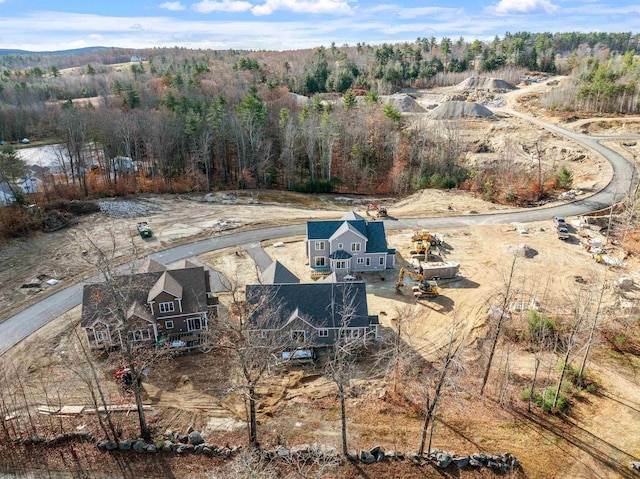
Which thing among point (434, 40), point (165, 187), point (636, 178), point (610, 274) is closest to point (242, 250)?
point (165, 187)

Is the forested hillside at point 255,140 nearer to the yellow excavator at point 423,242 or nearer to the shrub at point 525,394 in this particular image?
the yellow excavator at point 423,242

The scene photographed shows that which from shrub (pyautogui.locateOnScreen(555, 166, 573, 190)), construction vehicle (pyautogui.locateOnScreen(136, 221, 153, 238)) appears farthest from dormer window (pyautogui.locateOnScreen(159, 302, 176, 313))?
shrub (pyautogui.locateOnScreen(555, 166, 573, 190))

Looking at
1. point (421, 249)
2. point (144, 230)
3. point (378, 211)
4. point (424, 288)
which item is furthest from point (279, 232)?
point (424, 288)

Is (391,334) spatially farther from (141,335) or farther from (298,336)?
(141,335)

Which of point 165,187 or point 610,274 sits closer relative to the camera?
point 610,274

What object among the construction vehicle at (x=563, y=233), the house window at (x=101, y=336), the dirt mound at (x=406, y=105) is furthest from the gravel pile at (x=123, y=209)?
the dirt mound at (x=406, y=105)

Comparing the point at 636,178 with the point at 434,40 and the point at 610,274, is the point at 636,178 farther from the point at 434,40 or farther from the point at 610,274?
the point at 434,40
